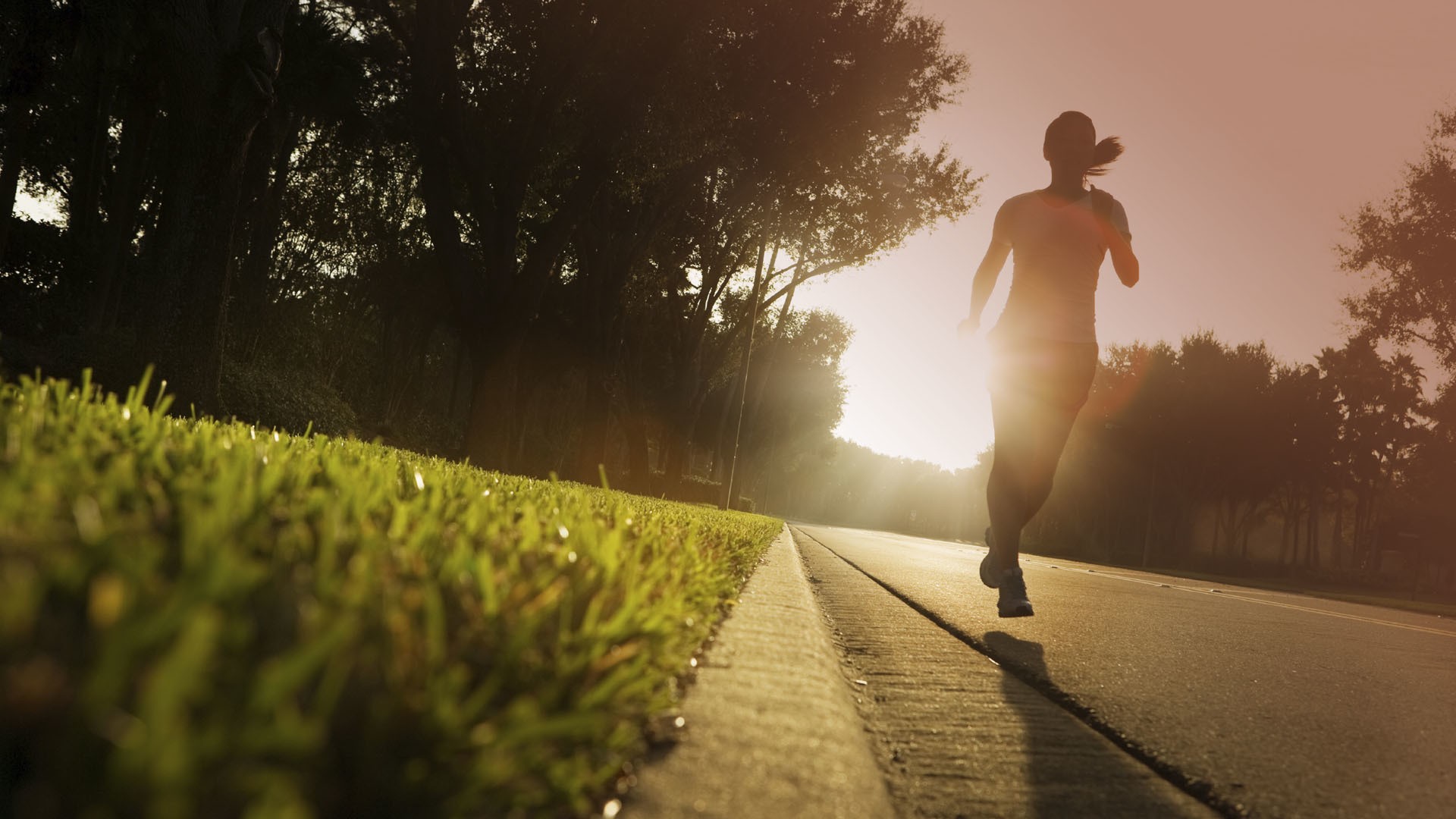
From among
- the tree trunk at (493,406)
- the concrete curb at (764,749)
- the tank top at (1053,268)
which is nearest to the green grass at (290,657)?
the concrete curb at (764,749)

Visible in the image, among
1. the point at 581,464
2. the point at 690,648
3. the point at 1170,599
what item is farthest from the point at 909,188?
the point at 690,648

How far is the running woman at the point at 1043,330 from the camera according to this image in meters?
4.79

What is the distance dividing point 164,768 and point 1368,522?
252 feet

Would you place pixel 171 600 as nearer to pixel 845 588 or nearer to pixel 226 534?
pixel 226 534

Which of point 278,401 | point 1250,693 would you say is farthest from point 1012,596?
point 278,401

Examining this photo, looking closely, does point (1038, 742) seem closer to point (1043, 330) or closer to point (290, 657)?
point (290, 657)

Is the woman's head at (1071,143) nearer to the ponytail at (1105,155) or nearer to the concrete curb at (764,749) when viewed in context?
the ponytail at (1105,155)

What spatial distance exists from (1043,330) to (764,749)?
385cm

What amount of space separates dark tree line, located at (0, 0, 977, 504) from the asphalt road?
30.3ft

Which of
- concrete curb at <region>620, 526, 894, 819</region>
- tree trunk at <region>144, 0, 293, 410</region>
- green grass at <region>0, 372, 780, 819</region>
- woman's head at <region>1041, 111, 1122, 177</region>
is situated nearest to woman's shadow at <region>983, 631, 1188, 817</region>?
concrete curb at <region>620, 526, 894, 819</region>

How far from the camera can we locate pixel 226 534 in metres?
1.15

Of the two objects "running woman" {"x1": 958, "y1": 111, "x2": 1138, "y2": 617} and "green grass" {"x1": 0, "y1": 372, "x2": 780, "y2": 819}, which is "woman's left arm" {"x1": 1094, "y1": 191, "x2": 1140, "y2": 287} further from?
"green grass" {"x1": 0, "y1": 372, "x2": 780, "y2": 819}

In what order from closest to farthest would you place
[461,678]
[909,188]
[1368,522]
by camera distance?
[461,678] < [909,188] < [1368,522]

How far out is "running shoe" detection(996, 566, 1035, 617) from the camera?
4602 mm
